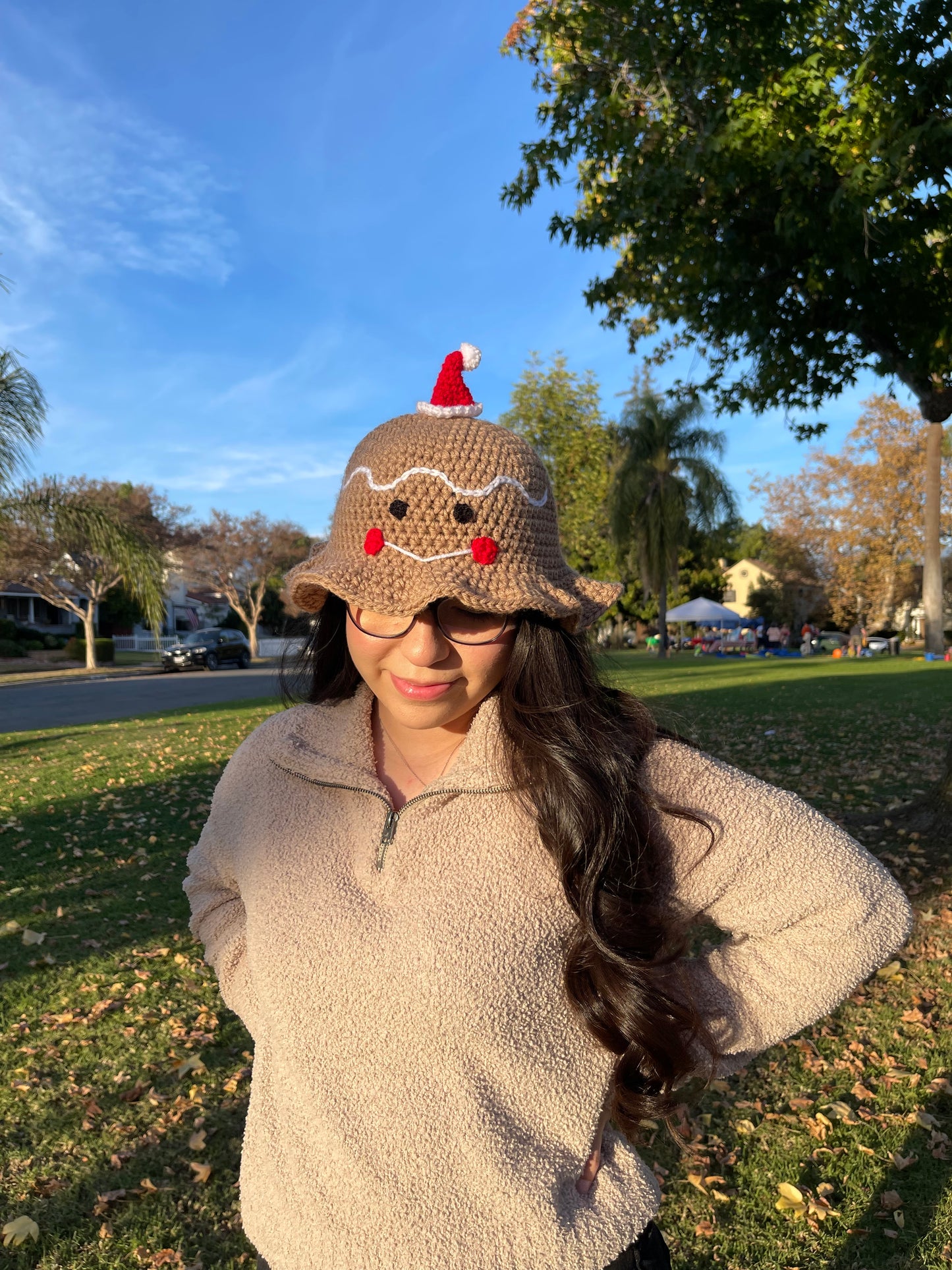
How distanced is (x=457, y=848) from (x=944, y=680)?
64.0 ft

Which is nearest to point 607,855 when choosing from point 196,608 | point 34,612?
point 34,612

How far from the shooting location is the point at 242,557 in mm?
42469

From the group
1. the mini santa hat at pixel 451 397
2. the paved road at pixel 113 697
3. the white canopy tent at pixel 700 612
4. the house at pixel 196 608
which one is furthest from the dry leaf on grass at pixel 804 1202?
the house at pixel 196 608

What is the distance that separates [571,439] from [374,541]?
116 ft

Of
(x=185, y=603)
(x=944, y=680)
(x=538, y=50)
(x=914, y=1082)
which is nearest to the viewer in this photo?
(x=914, y=1082)

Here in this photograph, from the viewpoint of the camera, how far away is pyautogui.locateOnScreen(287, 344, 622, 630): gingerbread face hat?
1.31 m

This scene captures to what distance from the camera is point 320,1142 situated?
1254 millimetres

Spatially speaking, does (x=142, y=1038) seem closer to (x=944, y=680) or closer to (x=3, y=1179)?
(x=3, y=1179)

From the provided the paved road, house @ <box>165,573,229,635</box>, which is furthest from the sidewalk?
house @ <box>165,573,229,635</box>

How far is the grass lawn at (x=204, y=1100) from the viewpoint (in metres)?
2.80

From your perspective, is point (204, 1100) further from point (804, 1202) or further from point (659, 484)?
point (659, 484)

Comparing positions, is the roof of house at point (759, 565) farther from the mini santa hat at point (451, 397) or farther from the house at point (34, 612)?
the mini santa hat at point (451, 397)

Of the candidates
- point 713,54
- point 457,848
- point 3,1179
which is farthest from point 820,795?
point 457,848

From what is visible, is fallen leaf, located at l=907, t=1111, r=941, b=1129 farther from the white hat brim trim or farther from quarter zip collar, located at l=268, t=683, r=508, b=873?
the white hat brim trim
